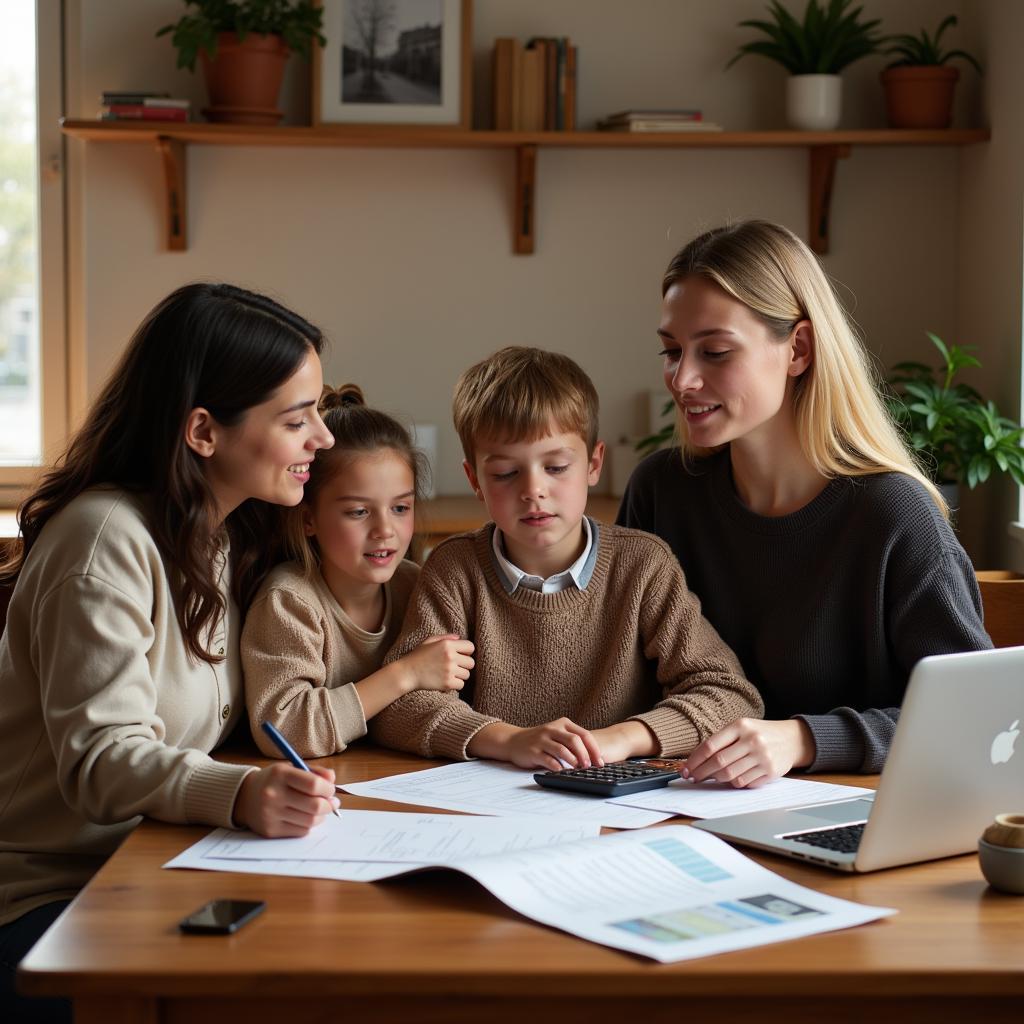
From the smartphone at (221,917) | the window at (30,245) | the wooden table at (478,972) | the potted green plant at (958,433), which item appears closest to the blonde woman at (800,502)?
the wooden table at (478,972)

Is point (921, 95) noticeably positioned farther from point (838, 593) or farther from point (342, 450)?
point (342, 450)

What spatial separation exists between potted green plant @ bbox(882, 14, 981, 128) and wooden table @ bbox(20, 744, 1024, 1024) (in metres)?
2.89

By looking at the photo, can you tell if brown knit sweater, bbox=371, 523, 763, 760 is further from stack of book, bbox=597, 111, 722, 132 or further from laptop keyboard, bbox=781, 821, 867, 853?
stack of book, bbox=597, 111, 722, 132

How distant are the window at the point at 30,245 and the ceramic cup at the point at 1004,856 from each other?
311cm

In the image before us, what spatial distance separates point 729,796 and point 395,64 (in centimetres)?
269

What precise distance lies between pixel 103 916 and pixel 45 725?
0.42 metres

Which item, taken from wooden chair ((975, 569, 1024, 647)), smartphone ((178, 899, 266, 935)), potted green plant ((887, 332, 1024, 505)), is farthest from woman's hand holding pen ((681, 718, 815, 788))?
potted green plant ((887, 332, 1024, 505))

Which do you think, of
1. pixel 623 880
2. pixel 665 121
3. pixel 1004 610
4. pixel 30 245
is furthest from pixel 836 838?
pixel 30 245

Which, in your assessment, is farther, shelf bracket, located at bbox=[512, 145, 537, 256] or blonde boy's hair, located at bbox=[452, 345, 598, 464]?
shelf bracket, located at bbox=[512, 145, 537, 256]

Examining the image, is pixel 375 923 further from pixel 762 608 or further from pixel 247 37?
pixel 247 37

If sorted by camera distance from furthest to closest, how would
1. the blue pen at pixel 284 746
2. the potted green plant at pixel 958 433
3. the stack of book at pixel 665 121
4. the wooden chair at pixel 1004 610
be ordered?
the stack of book at pixel 665 121 → the potted green plant at pixel 958 433 → the wooden chair at pixel 1004 610 → the blue pen at pixel 284 746

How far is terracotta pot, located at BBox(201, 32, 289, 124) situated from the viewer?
3.41 metres

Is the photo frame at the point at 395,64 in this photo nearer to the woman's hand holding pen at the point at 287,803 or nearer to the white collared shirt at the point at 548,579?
the white collared shirt at the point at 548,579

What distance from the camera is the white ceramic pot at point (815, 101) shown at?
11.5 feet
